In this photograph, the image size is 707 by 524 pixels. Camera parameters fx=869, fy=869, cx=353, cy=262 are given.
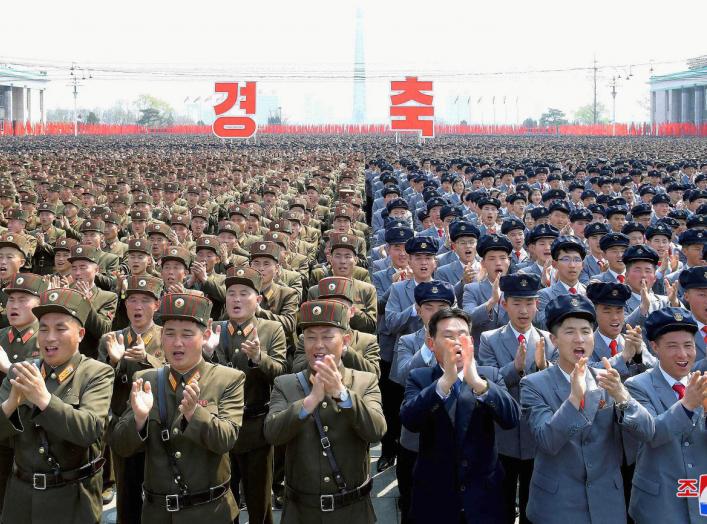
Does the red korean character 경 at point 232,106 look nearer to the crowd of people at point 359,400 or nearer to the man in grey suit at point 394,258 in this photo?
the man in grey suit at point 394,258

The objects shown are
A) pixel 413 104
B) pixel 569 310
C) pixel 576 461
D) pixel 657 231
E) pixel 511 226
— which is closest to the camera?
pixel 576 461

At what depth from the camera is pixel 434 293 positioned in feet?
17.6

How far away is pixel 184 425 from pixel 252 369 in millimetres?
1255

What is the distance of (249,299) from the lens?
5.86 meters

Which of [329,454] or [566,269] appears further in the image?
[566,269]

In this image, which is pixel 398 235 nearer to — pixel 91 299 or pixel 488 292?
pixel 488 292

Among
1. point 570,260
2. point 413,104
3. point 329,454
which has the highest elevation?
point 413,104

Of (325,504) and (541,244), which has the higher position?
(541,244)

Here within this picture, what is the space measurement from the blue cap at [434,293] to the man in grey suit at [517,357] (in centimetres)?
36

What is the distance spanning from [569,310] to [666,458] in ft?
2.77

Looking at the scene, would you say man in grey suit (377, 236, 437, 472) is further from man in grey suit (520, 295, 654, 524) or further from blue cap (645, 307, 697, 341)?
blue cap (645, 307, 697, 341)

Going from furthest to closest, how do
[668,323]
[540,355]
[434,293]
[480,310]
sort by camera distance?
1. [480,310]
2. [434,293]
3. [540,355]
4. [668,323]

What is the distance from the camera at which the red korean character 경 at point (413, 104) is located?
3359 centimetres

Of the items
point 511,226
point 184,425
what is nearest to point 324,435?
point 184,425
